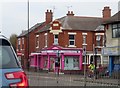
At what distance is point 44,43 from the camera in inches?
2360

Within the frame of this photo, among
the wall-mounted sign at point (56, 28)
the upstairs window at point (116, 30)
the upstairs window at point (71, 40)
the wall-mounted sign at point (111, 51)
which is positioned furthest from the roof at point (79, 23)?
the upstairs window at point (116, 30)

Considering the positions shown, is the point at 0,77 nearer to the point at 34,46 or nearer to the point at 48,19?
the point at 48,19

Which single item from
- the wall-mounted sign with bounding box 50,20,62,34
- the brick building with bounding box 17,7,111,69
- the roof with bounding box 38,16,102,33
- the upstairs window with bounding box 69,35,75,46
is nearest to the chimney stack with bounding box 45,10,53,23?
the roof with bounding box 38,16,102,33

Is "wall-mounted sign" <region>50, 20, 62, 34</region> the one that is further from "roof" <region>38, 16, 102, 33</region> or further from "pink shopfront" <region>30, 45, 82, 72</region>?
"pink shopfront" <region>30, 45, 82, 72</region>

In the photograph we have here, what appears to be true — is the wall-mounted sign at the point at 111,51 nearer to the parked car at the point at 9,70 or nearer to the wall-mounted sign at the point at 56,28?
the wall-mounted sign at the point at 56,28

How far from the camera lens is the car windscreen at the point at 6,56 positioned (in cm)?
491

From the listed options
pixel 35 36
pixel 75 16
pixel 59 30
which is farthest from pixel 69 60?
pixel 35 36

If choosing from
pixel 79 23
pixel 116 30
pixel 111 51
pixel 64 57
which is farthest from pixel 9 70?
pixel 79 23

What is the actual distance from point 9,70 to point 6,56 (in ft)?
0.96

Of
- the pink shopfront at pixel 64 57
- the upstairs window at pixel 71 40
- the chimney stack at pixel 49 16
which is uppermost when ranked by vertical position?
the chimney stack at pixel 49 16

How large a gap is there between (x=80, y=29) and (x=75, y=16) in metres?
5.00

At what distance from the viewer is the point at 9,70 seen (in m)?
4.77

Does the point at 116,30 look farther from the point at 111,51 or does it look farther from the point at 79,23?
the point at 79,23

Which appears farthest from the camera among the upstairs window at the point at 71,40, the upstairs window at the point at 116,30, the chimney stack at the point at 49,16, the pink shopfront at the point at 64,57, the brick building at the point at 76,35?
the chimney stack at the point at 49,16
